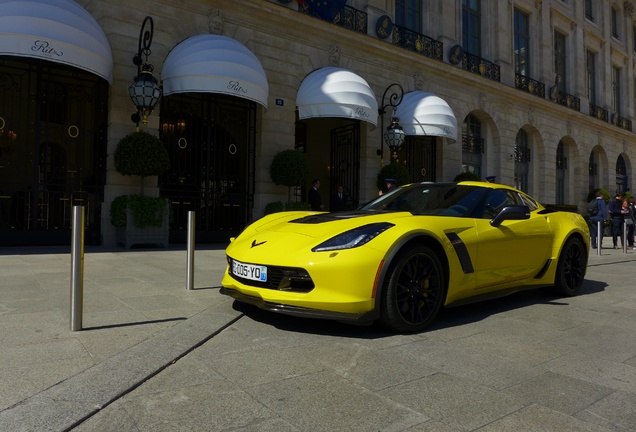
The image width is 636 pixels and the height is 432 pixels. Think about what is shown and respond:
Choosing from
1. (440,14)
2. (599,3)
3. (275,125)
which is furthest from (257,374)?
(599,3)

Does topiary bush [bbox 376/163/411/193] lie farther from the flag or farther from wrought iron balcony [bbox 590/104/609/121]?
wrought iron balcony [bbox 590/104/609/121]

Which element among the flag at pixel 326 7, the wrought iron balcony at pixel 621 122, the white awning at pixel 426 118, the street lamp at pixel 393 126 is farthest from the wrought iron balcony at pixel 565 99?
the flag at pixel 326 7

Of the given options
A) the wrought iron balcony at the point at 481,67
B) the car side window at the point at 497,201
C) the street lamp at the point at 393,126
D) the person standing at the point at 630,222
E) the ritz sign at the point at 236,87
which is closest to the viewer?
the car side window at the point at 497,201

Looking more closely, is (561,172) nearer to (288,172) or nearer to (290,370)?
(288,172)

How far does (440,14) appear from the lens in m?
17.8

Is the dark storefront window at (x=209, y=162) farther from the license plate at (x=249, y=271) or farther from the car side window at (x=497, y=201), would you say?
the car side window at (x=497, y=201)

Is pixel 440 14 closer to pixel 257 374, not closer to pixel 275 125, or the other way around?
pixel 275 125

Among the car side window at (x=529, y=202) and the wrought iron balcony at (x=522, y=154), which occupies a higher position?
the wrought iron balcony at (x=522, y=154)

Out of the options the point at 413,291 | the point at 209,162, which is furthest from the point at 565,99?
the point at 413,291

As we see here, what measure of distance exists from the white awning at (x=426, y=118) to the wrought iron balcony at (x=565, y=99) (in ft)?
36.2

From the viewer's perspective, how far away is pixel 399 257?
360 cm

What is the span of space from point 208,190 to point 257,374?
386 inches

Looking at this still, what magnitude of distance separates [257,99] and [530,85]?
16.2 m

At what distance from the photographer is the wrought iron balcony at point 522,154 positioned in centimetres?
2191
